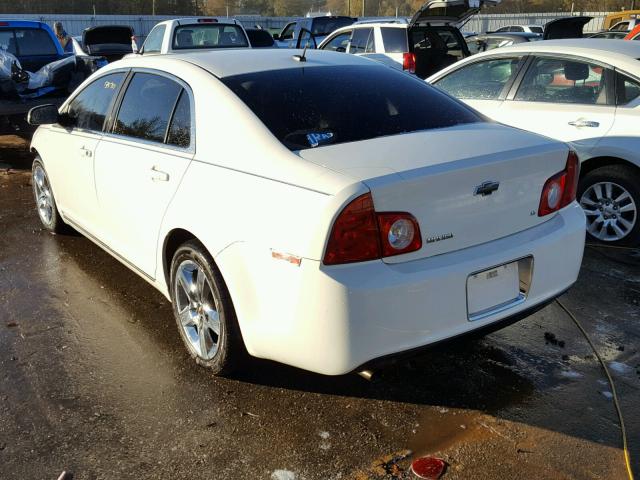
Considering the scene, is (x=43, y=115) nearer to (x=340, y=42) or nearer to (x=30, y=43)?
(x=30, y=43)

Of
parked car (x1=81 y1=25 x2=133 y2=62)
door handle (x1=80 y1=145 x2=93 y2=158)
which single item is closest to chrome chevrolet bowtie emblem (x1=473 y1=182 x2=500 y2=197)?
door handle (x1=80 y1=145 x2=93 y2=158)

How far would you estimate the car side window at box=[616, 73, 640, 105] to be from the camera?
16.3ft

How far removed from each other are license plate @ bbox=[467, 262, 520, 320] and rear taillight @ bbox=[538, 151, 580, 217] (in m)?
0.40

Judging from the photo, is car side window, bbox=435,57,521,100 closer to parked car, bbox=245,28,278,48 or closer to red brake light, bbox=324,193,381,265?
red brake light, bbox=324,193,381,265

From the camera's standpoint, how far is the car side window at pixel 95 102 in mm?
4270

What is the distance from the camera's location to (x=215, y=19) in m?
12.1

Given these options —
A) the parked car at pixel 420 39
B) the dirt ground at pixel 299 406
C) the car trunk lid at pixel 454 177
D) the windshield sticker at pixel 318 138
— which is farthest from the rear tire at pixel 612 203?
the parked car at pixel 420 39

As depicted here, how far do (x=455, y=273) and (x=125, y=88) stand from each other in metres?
2.60

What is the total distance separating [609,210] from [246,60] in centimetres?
336

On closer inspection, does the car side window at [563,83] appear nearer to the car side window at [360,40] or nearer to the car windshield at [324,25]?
the car side window at [360,40]

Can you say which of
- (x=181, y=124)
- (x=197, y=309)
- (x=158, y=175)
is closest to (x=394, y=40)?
(x=181, y=124)

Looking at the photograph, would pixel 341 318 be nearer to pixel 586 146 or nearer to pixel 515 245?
pixel 515 245

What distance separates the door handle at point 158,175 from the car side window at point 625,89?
3702 mm

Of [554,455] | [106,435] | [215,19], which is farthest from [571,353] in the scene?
[215,19]
